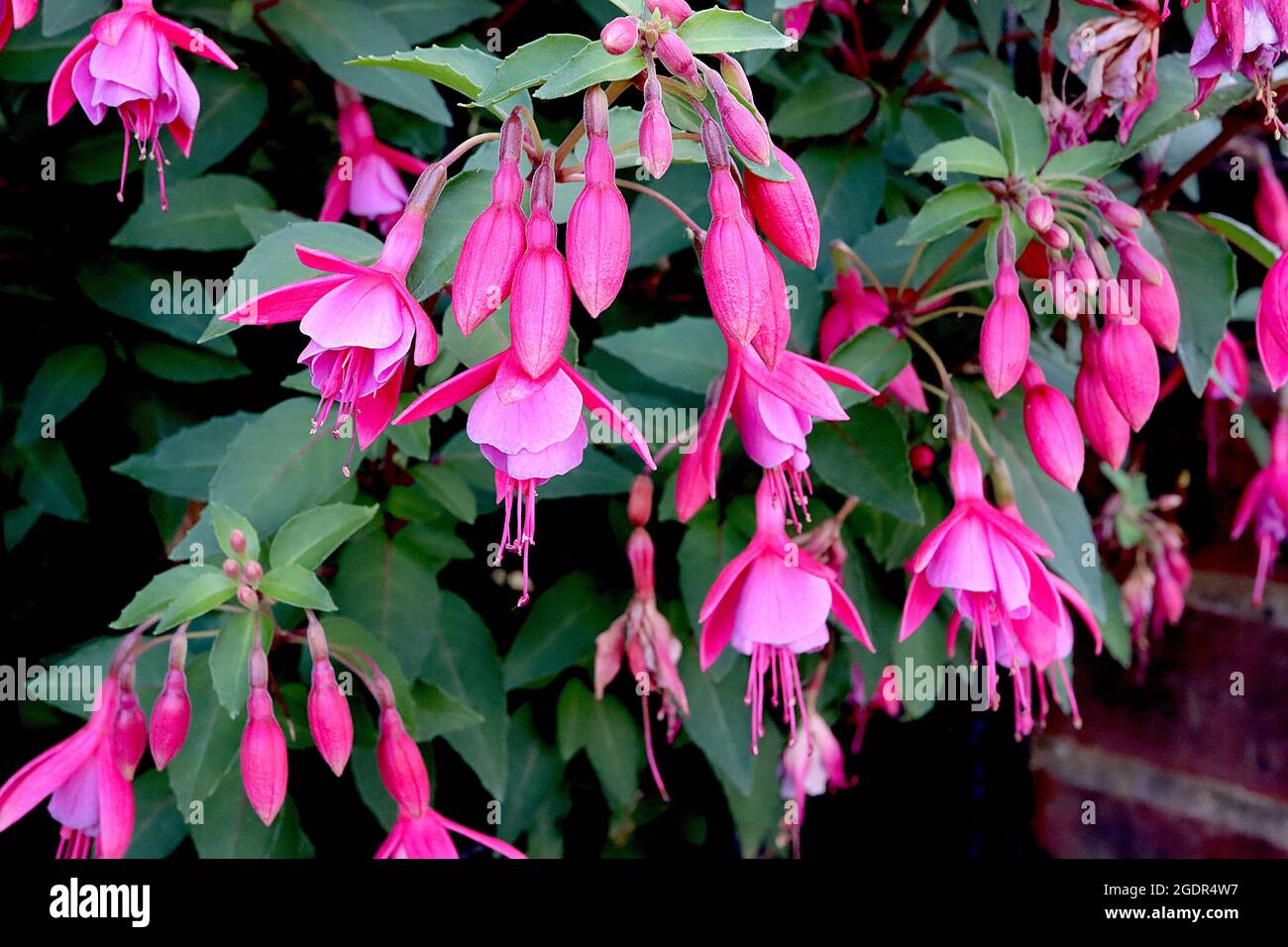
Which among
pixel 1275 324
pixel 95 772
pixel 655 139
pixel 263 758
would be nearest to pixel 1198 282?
pixel 1275 324

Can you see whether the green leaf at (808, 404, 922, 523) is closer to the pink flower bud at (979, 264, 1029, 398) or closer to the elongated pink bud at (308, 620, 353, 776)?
the pink flower bud at (979, 264, 1029, 398)

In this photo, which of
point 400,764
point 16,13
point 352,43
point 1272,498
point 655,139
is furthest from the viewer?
point 1272,498

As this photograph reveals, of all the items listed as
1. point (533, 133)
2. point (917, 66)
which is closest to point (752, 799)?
point (533, 133)

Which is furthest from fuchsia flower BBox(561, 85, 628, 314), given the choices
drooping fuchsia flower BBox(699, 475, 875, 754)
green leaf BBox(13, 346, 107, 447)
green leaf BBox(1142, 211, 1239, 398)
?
green leaf BBox(13, 346, 107, 447)

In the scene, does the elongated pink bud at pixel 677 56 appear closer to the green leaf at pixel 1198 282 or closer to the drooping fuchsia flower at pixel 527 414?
the drooping fuchsia flower at pixel 527 414

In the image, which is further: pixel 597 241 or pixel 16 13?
pixel 16 13

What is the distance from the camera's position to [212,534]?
0.73 m

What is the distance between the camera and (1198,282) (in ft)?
2.49

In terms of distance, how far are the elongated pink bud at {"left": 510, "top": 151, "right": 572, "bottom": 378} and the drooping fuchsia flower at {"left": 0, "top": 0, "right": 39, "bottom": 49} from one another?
1.19 feet

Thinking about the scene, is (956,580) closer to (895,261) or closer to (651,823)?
(895,261)

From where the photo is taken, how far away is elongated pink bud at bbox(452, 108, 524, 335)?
45 cm

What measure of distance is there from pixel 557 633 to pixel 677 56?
574 mm

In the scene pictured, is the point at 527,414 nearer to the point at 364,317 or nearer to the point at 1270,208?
the point at 364,317

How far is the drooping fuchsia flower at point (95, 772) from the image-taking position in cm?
64
